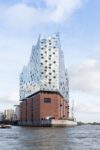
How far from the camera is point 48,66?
6004 inches

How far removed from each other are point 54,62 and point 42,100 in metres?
14.2

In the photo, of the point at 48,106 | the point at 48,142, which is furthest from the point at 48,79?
the point at 48,142

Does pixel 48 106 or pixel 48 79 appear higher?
pixel 48 79

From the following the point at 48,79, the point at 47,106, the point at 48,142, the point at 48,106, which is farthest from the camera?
the point at 47,106

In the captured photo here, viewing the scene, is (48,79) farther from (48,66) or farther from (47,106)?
(47,106)

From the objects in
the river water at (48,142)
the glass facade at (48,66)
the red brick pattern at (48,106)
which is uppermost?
the glass facade at (48,66)

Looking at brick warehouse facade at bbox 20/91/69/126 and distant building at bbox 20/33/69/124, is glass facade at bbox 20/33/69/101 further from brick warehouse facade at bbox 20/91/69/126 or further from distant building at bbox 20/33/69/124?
brick warehouse facade at bbox 20/91/69/126

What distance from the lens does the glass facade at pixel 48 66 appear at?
152 m

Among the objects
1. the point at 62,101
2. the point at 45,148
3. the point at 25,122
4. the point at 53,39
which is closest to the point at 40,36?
the point at 53,39

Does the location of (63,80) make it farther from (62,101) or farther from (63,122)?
(63,122)

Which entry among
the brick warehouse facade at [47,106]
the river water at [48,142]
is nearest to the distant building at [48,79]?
the brick warehouse facade at [47,106]

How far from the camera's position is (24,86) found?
183625 millimetres

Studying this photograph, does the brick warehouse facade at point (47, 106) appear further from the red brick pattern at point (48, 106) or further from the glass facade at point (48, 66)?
the glass facade at point (48, 66)

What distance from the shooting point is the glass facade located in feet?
500
